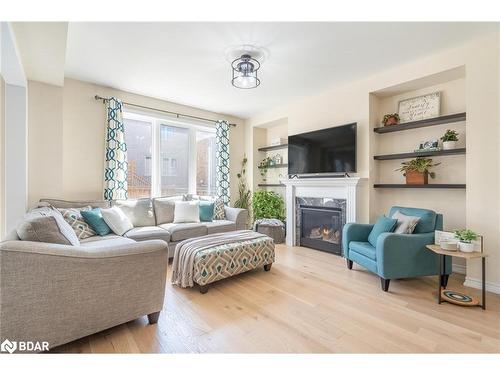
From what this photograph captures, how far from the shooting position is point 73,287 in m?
1.41

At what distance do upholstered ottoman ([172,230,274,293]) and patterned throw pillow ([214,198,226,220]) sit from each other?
126 centimetres

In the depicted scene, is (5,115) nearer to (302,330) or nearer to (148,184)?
(148,184)

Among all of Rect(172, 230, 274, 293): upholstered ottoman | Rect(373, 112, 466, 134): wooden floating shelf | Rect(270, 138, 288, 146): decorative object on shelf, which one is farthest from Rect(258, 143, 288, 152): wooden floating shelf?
Rect(172, 230, 274, 293): upholstered ottoman

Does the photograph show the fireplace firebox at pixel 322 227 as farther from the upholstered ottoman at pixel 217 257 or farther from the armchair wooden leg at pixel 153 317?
→ the armchair wooden leg at pixel 153 317

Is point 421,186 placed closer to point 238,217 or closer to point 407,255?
point 407,255

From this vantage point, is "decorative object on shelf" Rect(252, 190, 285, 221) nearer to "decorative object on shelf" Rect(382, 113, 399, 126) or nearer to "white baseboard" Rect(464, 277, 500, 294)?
"decorative object on shelf" Rect(382, 113, 399, 126)

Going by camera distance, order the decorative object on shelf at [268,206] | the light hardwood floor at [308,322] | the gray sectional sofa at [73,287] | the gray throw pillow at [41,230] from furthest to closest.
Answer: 1. the decorative object on shelf at [268,206]
2. the light hardwood floor at [308,322]
3. the gray throw pillow at [41,230]
4. the gray sectional sofa at [73,287]

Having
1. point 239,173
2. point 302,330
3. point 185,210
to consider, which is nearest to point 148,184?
point 185,210

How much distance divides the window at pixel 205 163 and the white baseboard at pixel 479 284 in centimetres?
404

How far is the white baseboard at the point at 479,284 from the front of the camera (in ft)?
7.58

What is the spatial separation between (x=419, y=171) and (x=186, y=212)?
10.6ft

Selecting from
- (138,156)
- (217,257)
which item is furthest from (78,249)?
(138,156)

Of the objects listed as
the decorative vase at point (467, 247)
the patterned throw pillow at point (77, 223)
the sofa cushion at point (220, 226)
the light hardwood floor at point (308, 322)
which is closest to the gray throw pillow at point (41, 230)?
the light hardwood floor at point (308, 322)

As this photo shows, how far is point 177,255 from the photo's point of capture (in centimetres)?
254
